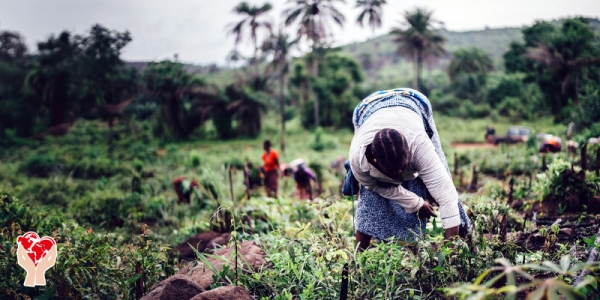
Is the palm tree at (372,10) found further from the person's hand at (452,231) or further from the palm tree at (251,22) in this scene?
the person's hand at (452,231)

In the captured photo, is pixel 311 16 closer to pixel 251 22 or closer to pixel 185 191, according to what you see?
pixel 251 22

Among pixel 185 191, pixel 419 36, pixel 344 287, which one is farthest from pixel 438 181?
pixel 419 36

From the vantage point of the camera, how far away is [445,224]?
208 centimetres

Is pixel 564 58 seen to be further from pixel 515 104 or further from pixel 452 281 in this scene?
pixel 452 281

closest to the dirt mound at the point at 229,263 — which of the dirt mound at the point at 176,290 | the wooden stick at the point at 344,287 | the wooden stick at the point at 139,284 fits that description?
the dirt mound at the point at 176,290

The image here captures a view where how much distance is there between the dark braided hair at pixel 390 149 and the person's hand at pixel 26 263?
1.57m

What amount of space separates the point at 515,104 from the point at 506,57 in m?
5.39

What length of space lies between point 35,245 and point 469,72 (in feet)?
135

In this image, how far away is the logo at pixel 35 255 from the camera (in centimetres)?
170

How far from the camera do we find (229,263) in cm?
210

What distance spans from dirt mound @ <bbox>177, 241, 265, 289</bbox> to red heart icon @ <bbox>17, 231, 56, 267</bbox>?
71 cm

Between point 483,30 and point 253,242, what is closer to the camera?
point 253,242

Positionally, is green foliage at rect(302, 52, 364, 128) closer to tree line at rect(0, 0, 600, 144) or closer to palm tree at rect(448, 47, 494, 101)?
tree line at rect(0, 0, 600, 144)

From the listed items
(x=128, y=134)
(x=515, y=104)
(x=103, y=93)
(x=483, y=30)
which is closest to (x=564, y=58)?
(x=515, y=104)
